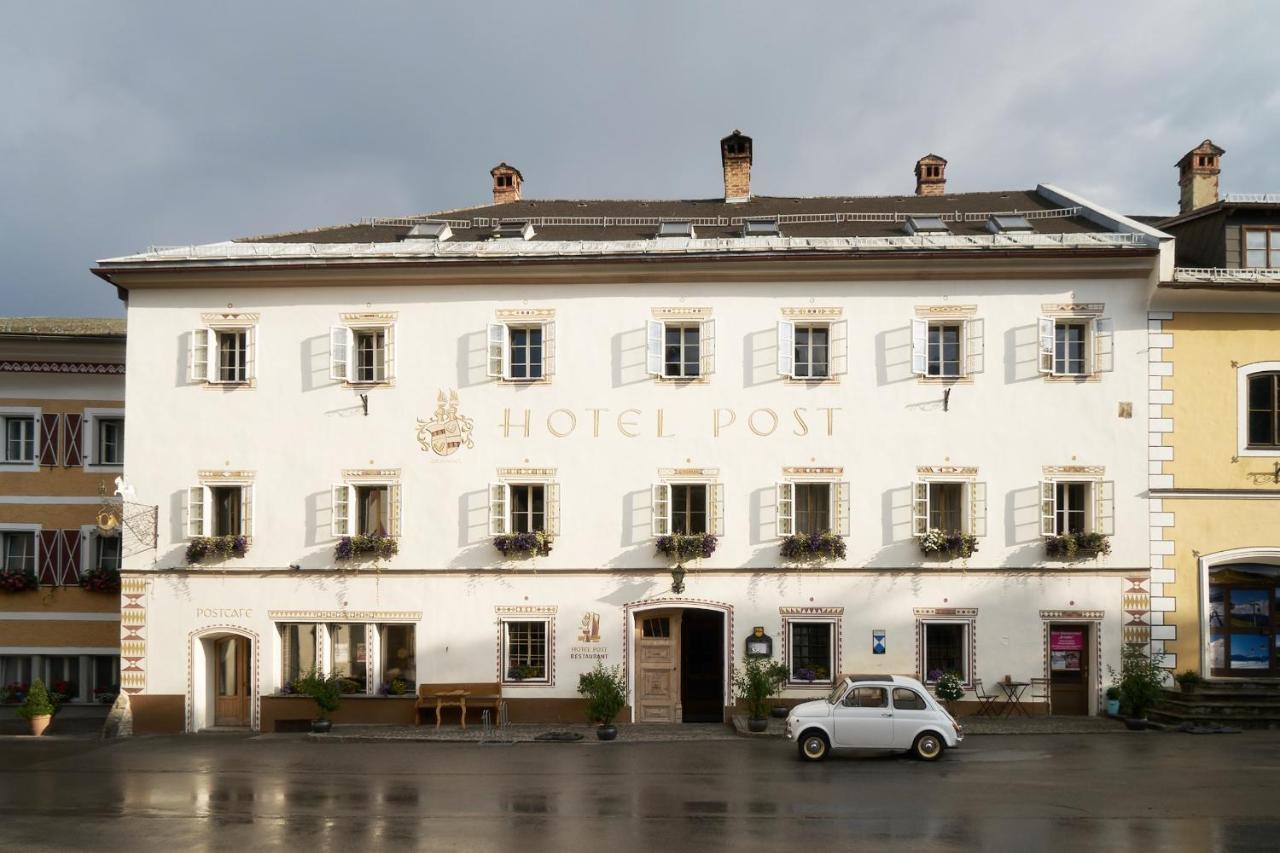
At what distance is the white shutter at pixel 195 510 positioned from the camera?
2408cm

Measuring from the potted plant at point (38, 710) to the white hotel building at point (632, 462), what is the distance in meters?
2.32

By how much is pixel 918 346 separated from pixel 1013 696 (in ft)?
26.9

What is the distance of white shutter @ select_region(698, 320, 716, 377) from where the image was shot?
78.4 feet

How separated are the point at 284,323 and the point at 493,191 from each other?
9.65 metres

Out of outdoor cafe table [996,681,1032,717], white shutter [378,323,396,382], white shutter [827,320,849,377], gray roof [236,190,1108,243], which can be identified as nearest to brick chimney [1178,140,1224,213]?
gray roof [236,190,1108,243]

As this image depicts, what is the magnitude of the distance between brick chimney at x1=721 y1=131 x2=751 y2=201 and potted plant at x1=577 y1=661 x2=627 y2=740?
15.3m

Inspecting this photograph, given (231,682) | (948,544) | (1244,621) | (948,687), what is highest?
(948,544)

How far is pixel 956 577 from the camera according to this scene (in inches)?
920

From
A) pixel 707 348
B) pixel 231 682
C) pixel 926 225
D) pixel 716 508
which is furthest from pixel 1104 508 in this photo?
pixel 231 682

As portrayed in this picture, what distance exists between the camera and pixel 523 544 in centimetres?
2334

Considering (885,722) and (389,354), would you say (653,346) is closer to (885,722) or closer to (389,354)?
(389,354)

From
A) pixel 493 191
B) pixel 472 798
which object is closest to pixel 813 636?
pixel 472 798

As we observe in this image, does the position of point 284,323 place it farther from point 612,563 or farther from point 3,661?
point 3,661

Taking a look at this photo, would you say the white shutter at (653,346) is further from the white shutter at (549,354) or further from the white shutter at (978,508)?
the white shutter at (978,508)
